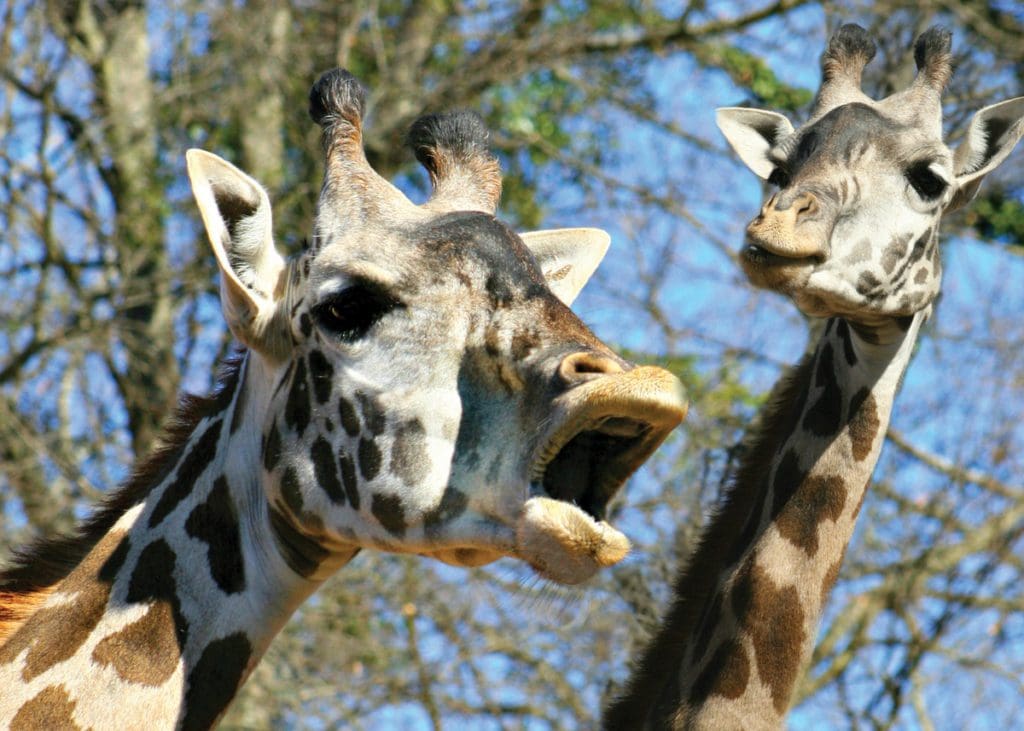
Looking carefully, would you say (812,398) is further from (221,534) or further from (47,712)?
(47,712)

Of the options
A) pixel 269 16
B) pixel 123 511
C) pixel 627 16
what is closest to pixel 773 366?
pixel 627 16

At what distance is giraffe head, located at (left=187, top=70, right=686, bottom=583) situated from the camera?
13.8ft

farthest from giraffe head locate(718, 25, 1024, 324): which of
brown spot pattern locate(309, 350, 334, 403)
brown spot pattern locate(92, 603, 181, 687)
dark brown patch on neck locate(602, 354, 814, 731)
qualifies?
brown spot pattern locate(92, 603, 181, 687)

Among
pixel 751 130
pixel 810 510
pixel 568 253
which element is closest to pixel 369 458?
pixel 568 253

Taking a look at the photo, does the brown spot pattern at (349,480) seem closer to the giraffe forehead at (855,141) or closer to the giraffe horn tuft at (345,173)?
the giraffe horn tuft at (345,173)

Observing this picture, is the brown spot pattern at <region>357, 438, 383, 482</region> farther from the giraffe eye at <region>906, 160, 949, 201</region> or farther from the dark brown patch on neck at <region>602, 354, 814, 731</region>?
the giraffe eye at <region>906, 160, 949, 201</region>

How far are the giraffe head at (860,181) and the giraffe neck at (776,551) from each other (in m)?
0.30

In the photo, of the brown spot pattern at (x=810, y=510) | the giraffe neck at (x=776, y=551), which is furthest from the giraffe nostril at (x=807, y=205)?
the brown spot pattern at (x=810, y=510)

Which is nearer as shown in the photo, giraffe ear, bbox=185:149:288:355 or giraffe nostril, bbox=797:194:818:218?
giraffe ear, bbox=185:149:288:355

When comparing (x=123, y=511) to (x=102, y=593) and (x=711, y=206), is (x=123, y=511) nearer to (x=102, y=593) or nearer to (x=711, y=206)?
(x=102, y=593)

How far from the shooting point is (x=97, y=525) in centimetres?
512

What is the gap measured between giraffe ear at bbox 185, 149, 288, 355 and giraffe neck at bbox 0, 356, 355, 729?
159 millimetres

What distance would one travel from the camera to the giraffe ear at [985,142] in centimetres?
719

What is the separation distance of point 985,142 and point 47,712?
5.03 metres
